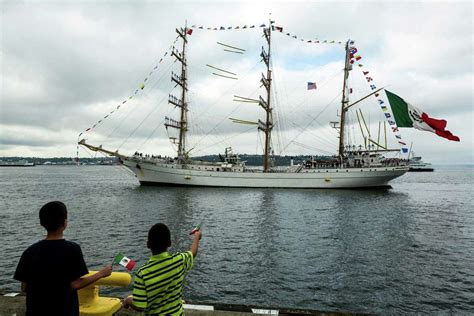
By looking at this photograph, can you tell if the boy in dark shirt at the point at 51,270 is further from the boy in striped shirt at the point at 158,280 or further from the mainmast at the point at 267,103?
the mainmast at the point at 267,103

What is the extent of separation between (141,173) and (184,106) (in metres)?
13.0

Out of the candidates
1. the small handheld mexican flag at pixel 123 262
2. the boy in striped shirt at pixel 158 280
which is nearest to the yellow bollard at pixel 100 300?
the small handheld mexican flag at pixel 123 262

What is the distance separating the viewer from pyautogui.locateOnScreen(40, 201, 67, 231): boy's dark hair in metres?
3.14

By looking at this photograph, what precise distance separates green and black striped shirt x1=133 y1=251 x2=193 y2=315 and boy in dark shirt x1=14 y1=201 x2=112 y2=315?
57 cm

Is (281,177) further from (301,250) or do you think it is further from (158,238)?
(158,238)

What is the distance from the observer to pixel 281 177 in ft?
163

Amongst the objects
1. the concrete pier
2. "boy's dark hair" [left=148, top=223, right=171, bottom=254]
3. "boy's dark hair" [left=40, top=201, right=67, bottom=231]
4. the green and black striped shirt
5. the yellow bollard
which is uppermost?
"boy's dark hair" [left=40, top=201, right=67, bottom=231]

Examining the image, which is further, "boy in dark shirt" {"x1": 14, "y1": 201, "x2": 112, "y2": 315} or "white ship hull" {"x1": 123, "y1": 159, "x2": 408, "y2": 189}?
"white ship hull" {"x1": 123, "y1": 159, "x2": 408, "y2": 189}

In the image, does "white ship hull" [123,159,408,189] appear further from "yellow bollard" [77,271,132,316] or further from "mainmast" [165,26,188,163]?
"yellow bollard" [77,271,132,316]

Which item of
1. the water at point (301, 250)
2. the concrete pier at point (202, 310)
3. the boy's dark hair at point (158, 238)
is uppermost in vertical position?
the boy's dark hair at point (158, 238)

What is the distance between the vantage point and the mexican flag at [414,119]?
915 inches

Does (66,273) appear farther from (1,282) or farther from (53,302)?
(1,282)

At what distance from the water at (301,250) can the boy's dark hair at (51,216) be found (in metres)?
7.51

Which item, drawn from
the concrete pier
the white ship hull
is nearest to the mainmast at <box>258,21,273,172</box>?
the white ship hull
